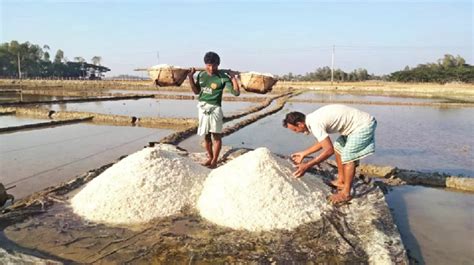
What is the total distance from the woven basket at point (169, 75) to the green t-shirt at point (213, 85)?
225mm

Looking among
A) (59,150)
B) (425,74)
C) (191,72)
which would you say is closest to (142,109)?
(59,150)

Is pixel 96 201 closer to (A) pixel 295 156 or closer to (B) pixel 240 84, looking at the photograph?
(A) pixel 295 156

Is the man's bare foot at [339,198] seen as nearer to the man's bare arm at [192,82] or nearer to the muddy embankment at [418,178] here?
the muddy embankment at [418,178]

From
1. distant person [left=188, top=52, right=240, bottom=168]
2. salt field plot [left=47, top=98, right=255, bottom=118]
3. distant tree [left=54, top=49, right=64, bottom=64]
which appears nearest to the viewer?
distant person [left=188, top=52, right=240, bottom=168]

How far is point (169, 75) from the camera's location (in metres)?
4.16

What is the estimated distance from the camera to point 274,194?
2.91 metres

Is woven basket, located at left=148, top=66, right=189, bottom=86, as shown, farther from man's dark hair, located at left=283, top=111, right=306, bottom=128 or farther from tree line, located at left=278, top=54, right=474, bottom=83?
tree line, located at left=278, top=54, right=474, bottom=83

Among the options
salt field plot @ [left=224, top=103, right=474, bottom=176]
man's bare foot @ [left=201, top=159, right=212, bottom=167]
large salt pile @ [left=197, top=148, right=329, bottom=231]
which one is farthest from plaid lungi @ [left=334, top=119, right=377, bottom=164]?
salt field plot @ [left=224, top=103, right=474, bottom=176]

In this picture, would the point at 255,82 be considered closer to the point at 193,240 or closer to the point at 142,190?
the point at 142,190

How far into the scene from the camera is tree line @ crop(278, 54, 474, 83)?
34.8m

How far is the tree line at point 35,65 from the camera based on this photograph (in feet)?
144

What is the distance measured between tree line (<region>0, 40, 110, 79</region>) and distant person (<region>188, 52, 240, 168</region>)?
137 feet

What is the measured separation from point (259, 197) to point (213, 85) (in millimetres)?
1494

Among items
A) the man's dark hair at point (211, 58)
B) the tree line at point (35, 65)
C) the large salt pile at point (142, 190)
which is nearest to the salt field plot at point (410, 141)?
the man's dark hair at point (211, 58)
